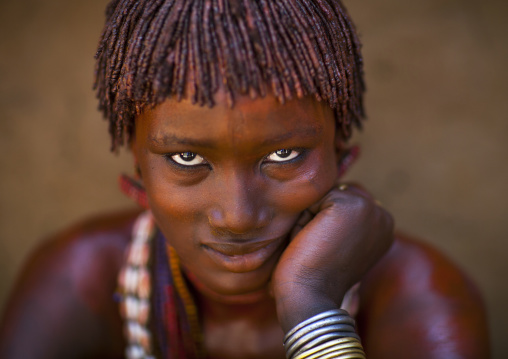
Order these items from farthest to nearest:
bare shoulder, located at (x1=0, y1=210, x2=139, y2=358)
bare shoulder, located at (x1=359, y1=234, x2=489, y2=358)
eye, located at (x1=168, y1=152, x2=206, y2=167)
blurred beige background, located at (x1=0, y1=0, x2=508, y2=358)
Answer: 1. blurred beige background, located at (x1=0, y1=0, x2=508, y2=358)
2. bare shoulder, located at (x1=0, y1=210, x2=139, y2=358)
3. bare shoulder, located at (x1=359, y1=234, x2=489, y2=358)
4. eye, located at (x1=168, y1=152, x2=206, y2=167)

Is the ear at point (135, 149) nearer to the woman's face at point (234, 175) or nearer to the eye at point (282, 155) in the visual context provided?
the woman's face at point (234, 175)

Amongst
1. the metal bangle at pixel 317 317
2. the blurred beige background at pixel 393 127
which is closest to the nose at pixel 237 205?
the metal bangle at pixel 317 317

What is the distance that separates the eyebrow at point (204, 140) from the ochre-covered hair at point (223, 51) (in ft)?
0.25

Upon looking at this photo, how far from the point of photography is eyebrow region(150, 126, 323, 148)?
3.81ft

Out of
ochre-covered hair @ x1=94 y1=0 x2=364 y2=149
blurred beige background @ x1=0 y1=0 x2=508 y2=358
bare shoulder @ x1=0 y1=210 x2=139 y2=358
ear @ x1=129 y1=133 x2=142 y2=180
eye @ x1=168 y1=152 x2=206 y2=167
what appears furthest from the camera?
blurred beige background @ x1=0 y1=0 x2=508 y2=358

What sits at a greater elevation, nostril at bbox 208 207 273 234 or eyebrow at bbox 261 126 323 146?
eyebrow at bbox 261 126 323 146

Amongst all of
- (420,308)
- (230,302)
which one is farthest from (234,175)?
(420,308)

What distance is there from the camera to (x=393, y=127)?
2.44 metres

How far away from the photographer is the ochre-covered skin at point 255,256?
1.19 meters

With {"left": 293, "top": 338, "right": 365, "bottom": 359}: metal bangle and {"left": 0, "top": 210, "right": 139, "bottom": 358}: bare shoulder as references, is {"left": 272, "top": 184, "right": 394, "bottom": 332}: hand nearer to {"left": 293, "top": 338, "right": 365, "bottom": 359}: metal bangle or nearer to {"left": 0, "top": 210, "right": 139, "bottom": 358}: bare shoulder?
{"left": 293, "top": 338, "right": 365, "bottom": 359}: metal bangle

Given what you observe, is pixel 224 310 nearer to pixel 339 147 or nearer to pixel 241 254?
pixel 241 254

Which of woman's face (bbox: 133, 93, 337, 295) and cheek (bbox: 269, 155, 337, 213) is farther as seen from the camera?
cheek (bbox: 269, 155, 337, 213)

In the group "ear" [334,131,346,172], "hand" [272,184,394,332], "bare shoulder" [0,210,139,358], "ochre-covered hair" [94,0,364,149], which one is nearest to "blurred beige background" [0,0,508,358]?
"bare shoulder" [0,210,139,358]

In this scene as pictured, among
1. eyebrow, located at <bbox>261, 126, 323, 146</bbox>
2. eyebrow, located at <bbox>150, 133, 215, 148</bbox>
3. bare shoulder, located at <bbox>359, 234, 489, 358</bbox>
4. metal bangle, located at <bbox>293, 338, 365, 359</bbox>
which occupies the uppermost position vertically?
eyebrow, located at <bbox>150, 133, 215, 148</bbox>
